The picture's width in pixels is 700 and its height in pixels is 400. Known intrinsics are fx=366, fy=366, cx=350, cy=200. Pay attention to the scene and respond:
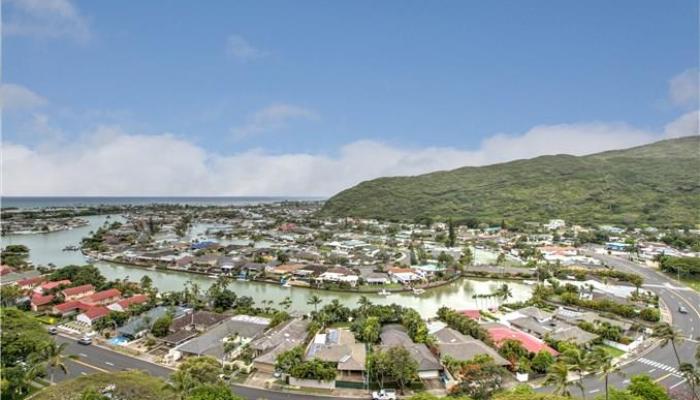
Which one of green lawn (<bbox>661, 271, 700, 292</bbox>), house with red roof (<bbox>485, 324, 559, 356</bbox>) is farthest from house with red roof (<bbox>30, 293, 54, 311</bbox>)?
green lawn (<bbox>661, 271, 700, 292</bbox>)

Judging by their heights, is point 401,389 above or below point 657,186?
below

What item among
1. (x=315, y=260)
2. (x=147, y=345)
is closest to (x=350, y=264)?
(x=315, y=260)

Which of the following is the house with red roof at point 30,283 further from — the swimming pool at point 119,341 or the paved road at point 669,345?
the paved road at point 669,345

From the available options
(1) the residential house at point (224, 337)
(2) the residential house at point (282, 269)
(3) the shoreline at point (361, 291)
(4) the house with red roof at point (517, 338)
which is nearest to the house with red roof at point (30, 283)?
(3) the shoreline at point (361, 291)

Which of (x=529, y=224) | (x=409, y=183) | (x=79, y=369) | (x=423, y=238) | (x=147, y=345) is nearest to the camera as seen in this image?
(x=79, y=369)

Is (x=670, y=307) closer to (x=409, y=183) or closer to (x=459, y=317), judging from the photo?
(x=459, y=317)

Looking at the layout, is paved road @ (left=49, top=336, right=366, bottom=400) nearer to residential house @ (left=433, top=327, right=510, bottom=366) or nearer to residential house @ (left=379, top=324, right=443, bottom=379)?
residential house @ (left=379, top=324, right=443, bottom=379)
